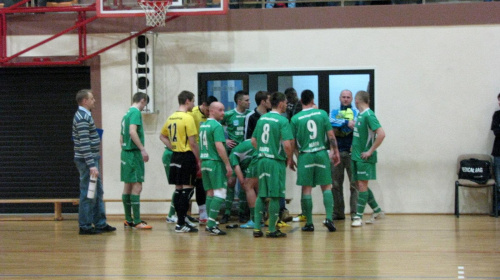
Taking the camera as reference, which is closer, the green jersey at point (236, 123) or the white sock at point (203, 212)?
the white sock at point (203, 212)

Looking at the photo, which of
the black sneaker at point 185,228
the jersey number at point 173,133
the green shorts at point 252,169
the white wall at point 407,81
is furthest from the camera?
the white wall at point 407,81

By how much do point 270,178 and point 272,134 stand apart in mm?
523

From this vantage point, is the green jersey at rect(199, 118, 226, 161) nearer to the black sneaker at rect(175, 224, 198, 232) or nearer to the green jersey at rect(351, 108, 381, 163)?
the black sneaker at rect(175, 224, 198, 232)

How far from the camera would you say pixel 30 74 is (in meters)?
11.6

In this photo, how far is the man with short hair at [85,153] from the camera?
8.62 m

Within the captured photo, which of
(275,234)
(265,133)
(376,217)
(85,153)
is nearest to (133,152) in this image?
(85,153)

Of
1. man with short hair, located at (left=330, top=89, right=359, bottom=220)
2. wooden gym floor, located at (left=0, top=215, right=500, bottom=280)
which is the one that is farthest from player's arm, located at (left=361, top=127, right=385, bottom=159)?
wooden gym floor, located at (left=0, top=215, right=500, bottom=280)

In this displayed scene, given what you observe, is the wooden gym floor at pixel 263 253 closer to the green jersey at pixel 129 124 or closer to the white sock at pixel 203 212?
the white sock at pixel 203 212

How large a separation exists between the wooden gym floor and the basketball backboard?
313 centimetres

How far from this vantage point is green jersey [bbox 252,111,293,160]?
8.21 meters

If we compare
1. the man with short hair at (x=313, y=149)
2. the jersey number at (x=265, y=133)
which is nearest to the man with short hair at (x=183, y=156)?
the jersey number at (x=265, y=133)

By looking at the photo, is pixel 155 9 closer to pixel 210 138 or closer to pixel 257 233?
pixel 210 138

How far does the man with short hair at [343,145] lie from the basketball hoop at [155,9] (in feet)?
9.30

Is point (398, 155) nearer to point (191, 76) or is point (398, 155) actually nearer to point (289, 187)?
point (289, 187)
